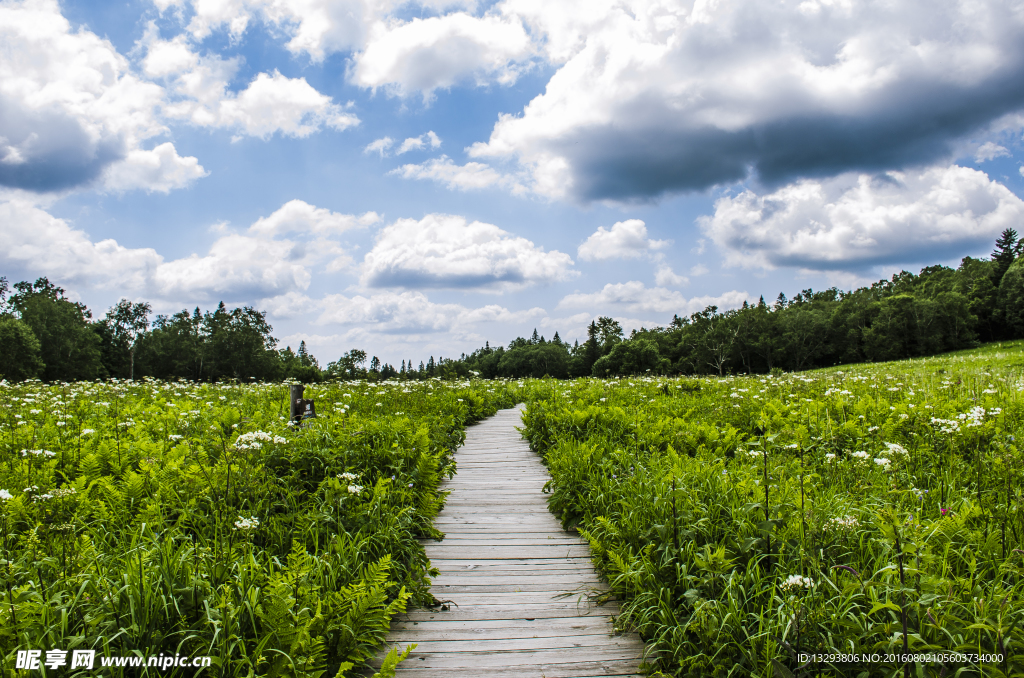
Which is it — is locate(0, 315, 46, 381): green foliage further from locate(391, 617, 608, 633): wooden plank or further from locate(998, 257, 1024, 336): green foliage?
locate(998, 257, 1024, 336): green foliage

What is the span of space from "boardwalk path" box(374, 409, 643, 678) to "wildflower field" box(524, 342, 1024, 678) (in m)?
0.27

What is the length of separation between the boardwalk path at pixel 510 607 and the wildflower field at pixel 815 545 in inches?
10.5

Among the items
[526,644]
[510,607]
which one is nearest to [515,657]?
[526,644]

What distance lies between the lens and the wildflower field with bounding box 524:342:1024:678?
255 centimetres

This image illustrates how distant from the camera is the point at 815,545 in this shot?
3.16m

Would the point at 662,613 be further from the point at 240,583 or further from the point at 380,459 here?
the point at 380,459

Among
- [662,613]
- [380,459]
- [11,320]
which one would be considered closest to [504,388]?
[380,459]

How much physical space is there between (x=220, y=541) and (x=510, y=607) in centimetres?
240

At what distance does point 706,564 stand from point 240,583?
3.06 metres

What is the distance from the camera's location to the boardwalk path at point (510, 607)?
120 inches

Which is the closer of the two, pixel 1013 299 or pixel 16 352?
pixel 16 352

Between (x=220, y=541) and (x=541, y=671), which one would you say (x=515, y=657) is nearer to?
(x=541, y=671)

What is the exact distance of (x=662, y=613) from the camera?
10.3ft

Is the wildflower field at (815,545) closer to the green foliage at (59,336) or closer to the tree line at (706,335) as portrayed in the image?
the tree line at (706,335)
